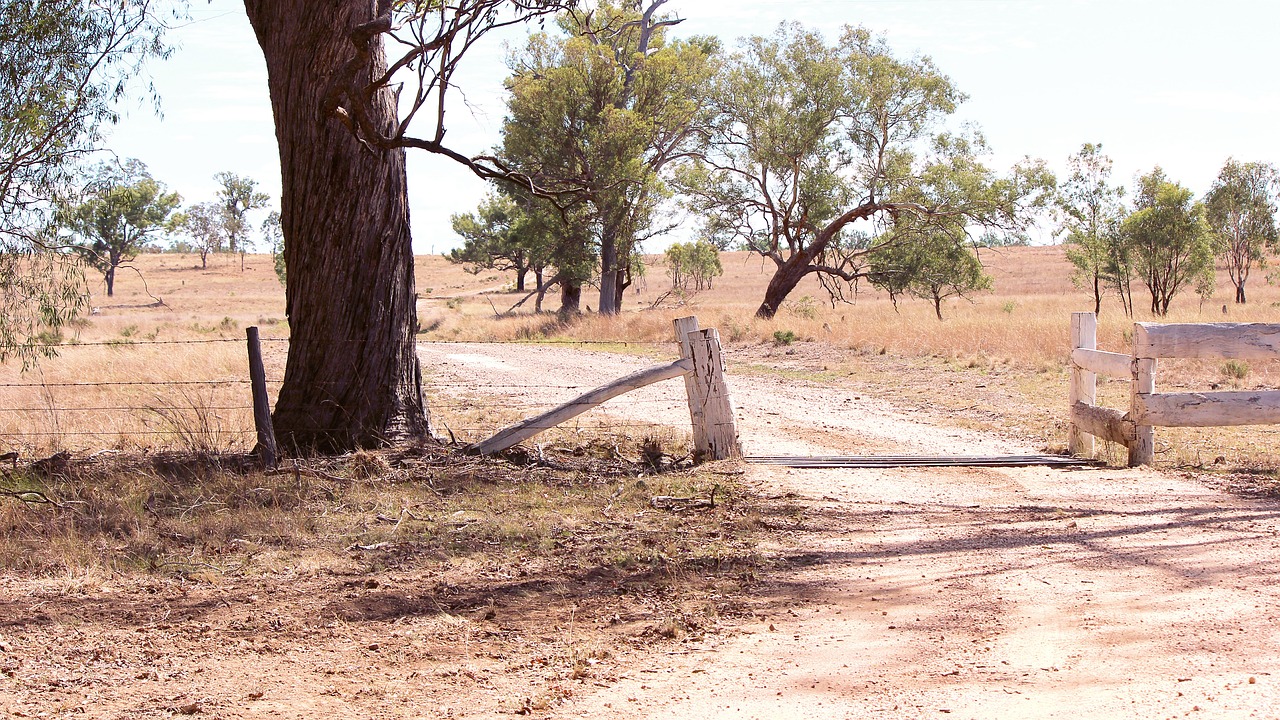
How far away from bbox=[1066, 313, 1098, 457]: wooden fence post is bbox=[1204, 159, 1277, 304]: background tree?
36.4m

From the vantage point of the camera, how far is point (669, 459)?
8.62 metres

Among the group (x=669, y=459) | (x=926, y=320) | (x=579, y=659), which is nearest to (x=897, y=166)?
(x=926, y=320)

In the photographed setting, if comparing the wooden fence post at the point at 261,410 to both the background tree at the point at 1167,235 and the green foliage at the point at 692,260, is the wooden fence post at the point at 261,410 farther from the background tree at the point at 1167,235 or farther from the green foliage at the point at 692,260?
the green foliage at the point at 692,260

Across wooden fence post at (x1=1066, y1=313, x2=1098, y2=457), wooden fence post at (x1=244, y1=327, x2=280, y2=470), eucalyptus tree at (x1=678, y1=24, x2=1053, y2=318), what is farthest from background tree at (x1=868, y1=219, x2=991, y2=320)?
wooden fence post at (x1=244, y1=327, x2=280, y2=470)

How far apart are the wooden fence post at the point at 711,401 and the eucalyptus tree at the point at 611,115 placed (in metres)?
20.5

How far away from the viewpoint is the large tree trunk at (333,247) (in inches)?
322

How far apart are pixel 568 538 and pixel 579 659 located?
2002 mm

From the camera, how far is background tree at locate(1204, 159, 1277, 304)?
141 ft

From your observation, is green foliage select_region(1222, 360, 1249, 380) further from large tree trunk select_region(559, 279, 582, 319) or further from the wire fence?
large tree trunk select_region(559, 279, 582, 319)

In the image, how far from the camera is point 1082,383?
9.51 meters

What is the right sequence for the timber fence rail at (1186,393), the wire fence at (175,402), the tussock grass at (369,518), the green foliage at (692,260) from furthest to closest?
the green foliage at (692,260)
the wire fence at (175,402)
the timber fence rail at (1186,393)
the tussock grass at (369,518)

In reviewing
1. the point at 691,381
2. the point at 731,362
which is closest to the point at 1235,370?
the point at 731,362

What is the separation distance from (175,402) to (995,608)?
35.8 feet

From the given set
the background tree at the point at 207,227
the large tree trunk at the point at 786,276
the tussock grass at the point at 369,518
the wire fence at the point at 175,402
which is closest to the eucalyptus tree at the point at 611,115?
the large tree trunk at the point at 786,276
